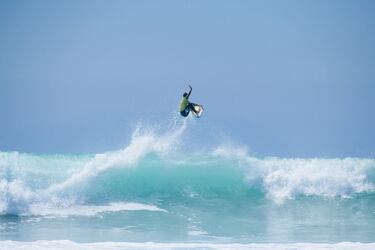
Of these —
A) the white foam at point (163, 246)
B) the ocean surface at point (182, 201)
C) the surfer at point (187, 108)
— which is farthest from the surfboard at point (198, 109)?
the white foam at point (163, 246)

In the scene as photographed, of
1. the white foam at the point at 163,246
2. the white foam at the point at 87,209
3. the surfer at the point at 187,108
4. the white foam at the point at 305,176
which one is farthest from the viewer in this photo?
the white foam at the point at 305,176

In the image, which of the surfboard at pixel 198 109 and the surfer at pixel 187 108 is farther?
the surfboard at pixel 198 109

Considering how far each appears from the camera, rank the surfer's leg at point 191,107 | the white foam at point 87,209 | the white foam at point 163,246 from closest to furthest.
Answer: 1. the white foam at point 163,246
2. the white foam at point 87,209
3. the surfer's leg at point 191,107

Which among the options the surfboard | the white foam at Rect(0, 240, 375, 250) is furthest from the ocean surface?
the surfboard

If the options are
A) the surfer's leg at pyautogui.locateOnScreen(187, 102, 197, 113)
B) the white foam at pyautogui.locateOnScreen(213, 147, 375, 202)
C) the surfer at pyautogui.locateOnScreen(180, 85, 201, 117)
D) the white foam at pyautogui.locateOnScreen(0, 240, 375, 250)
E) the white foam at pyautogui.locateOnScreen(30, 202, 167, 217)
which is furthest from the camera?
the white foam at pyautogui.locateOnScreen(213, 147, 375, 202)

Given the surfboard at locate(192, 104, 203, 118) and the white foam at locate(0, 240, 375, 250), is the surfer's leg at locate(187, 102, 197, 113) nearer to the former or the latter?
the surfboard at locate(192, 104, 203, 118)

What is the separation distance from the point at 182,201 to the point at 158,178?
1941 mm

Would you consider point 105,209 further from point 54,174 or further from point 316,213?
point 316,213

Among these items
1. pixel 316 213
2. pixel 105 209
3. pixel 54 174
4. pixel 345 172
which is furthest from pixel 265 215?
pixel 54 174

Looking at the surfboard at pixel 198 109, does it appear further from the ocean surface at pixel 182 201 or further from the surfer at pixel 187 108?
the ocean surface at pixel 182 201

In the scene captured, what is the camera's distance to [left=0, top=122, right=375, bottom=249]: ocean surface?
11.6 metres

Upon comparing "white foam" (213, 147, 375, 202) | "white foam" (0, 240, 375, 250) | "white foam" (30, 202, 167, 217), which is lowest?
"white foam" (0, 240, 375, 250)

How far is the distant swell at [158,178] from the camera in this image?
50.5 ft

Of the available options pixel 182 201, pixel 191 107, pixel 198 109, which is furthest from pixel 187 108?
pixel 182 201
